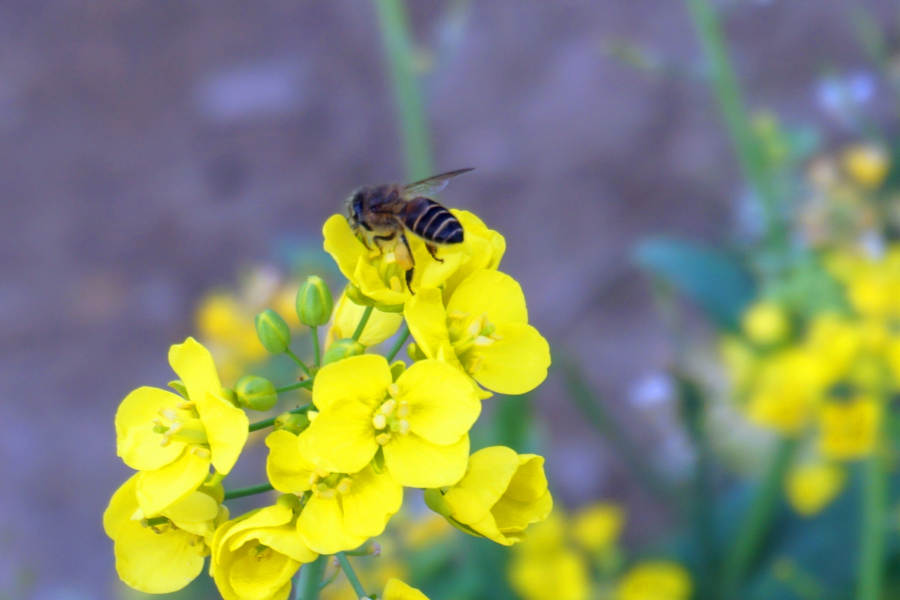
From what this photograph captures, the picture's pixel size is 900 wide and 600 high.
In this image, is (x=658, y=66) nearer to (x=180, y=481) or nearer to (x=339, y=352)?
(x=339, y=352)

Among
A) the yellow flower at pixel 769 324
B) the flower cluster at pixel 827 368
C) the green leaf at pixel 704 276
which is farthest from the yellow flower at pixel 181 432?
the green leaf at pixel 704 276

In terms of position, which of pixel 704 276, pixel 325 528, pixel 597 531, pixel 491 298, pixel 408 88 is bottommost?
pixel 597 531

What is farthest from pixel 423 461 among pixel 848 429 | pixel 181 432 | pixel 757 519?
pixel 757 519

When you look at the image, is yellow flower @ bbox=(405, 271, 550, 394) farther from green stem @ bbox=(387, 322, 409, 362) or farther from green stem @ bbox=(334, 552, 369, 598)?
green stem @ bbox=(334, 552, 369, 598)

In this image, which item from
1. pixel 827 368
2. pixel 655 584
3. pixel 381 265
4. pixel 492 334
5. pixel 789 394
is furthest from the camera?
pixel 655 584

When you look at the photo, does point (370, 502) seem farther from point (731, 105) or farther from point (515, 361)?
point (731, 105)

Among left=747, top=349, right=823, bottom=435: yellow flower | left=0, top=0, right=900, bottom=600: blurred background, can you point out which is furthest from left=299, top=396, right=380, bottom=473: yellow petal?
left=0, top=0, right=900, bottom=600: blurred background

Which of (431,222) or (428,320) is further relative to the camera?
(431,222)
